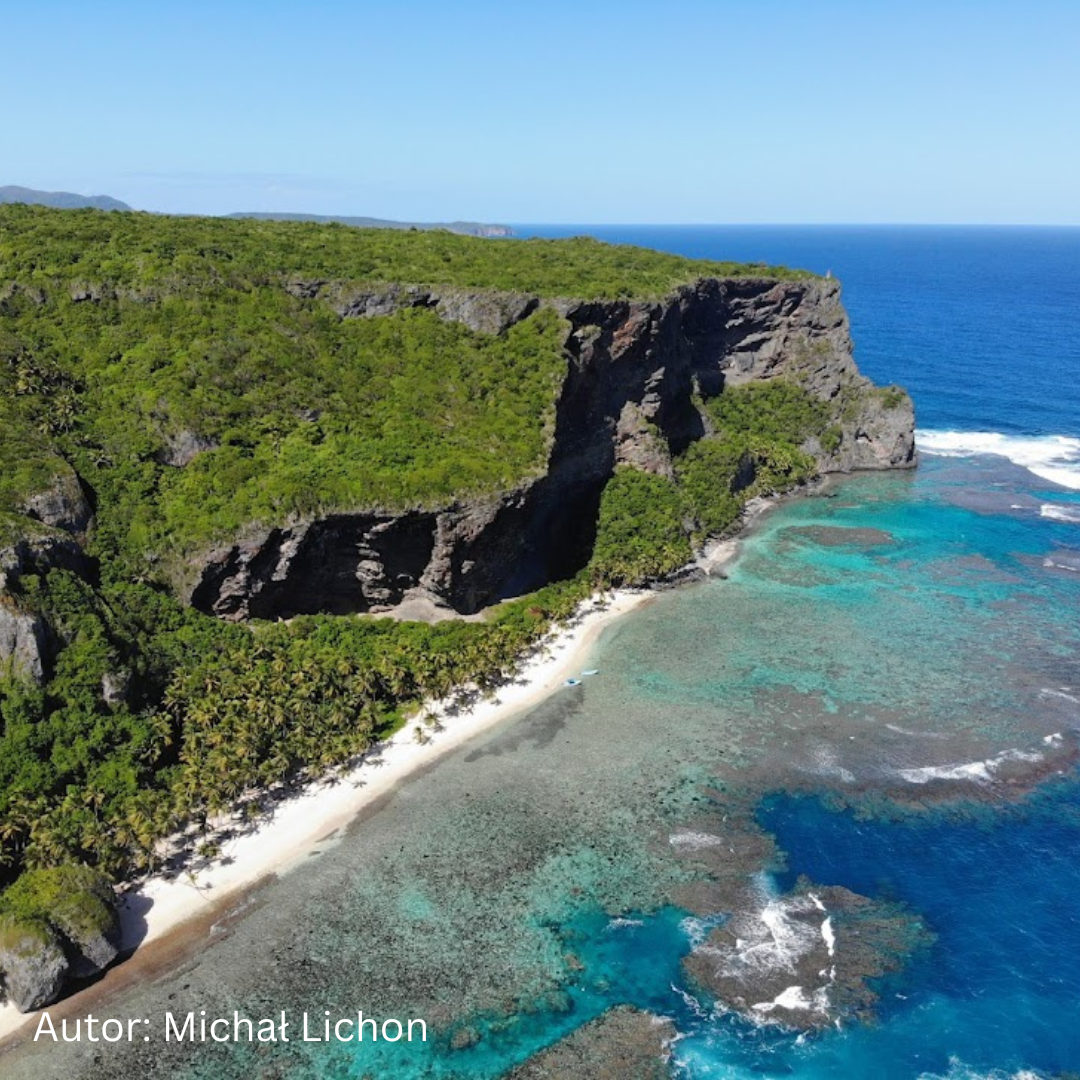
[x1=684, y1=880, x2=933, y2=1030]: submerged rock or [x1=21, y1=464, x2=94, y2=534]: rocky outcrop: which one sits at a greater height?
[x1=21, y1=464, x2=94, y2=534]: rocky outcrop

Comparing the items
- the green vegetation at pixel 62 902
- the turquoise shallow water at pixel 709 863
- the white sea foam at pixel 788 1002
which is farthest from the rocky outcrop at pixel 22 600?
the white sea foam at pixel 788 1002

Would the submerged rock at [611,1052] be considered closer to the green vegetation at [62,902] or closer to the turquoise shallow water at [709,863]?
the turquoise shallow water at [709,863]

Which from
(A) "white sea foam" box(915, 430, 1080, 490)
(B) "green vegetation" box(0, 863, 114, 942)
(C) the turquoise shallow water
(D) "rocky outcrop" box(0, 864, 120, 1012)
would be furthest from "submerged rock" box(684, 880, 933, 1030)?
(A) "white sea foam" box(915, 430, 1080, 490)

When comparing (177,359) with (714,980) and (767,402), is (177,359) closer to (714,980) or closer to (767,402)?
(714,980)

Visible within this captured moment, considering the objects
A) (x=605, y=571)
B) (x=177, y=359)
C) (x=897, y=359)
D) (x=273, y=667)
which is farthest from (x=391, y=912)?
(x=897, y=359)

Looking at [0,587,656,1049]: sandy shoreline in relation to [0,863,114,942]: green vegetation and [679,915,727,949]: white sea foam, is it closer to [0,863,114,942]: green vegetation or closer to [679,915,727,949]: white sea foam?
[0,863,114,942]: green vegetation

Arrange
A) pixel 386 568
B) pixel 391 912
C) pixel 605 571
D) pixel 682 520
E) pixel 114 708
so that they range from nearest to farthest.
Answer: pixel 391 912, pixel 114 708, pixel 386 568, pixel 605 571, pixel 682 520

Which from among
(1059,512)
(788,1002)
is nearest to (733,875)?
(788,1002)
